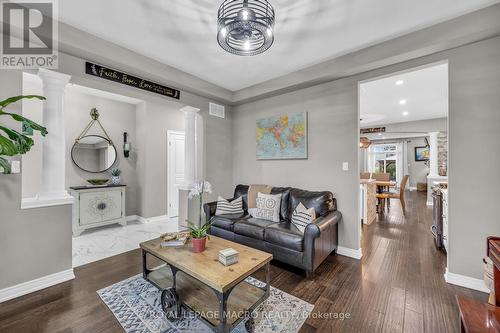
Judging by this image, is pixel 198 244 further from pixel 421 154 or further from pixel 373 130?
pixel 421 154

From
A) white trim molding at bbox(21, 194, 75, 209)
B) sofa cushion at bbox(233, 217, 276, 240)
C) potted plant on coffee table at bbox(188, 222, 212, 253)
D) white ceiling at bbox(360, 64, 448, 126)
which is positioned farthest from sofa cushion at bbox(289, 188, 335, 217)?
white trim molding at bbox(21, 194, 75, 209)

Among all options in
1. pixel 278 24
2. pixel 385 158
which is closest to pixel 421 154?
pixel 385 158

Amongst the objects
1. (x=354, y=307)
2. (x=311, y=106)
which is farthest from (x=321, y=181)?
(x=354, y=307)

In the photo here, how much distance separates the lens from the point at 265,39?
6.11 feet

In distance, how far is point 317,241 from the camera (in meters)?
2.44

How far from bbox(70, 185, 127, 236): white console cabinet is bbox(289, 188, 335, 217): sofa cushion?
3619mm

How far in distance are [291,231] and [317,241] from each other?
324 mm

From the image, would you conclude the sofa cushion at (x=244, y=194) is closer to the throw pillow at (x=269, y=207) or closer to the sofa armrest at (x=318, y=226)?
the throw pillow at (x=269, y=207)

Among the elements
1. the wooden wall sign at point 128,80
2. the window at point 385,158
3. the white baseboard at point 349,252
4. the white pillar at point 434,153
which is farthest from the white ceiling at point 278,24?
the window at point 385,158

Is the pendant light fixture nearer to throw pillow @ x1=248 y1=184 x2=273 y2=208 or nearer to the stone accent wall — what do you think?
throw pillow @ x1=248 y1=184 x2=273 y2=208

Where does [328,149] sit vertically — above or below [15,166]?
above

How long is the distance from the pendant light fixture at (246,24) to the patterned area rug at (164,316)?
241 centimetres

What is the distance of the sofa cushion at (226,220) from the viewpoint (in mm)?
3152

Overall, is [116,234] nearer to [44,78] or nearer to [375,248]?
[44,78]
